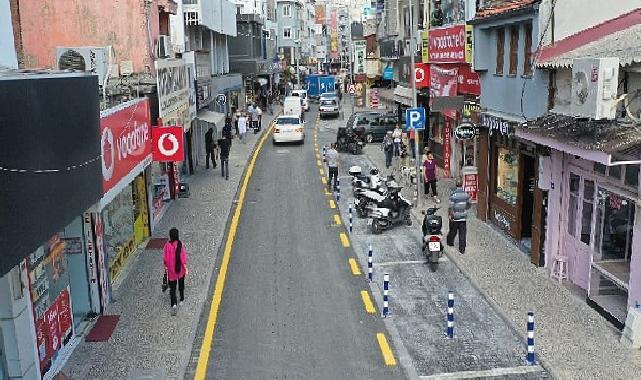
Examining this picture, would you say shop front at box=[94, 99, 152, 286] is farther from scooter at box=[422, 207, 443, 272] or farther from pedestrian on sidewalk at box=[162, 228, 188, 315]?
scooter at box=[422, 207, 443, 272]

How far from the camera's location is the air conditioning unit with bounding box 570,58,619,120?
35.5ft

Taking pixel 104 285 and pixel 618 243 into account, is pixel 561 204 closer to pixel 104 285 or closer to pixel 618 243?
pixel 618 243

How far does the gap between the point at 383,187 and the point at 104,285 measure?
11.1 metres

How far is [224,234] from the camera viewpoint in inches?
756

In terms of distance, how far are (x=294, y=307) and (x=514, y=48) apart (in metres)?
8.92

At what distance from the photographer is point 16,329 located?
8.68 metres

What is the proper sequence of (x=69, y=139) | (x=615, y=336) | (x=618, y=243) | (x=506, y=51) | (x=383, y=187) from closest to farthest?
(x=69, y=139) < (x=615, y=336) < (x=618, y=243) < (x=506, y=51) < (x=383, y=187)

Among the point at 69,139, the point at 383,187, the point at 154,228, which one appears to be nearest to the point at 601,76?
the point at 69,139

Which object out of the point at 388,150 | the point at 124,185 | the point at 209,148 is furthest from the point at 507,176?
the point at 209,148

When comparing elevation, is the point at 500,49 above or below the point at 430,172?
above

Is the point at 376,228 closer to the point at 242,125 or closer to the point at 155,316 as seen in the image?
the point at 155,316

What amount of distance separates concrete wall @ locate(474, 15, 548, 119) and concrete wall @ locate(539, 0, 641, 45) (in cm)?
67

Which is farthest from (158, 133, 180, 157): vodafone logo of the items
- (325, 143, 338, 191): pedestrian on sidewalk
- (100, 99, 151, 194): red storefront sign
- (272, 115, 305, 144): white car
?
(272, 115, 305, 144): white car

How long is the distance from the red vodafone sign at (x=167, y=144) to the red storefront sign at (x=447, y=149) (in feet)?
41.2
